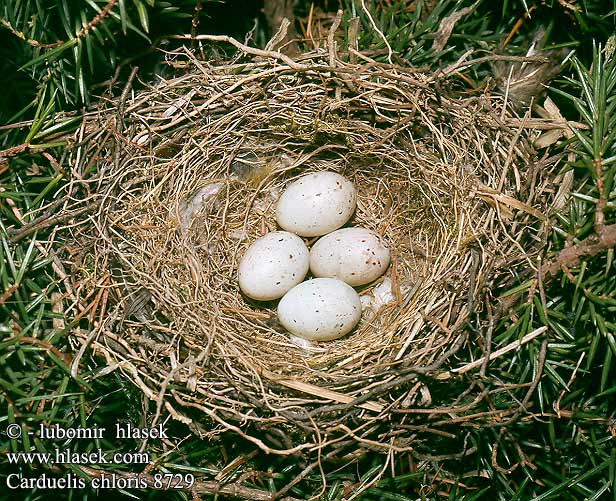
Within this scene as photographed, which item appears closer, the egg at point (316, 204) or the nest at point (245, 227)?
the nest at point (245, 227)

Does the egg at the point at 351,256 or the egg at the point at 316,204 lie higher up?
the egg at the point at 316,204

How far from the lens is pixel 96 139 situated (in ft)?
5.24

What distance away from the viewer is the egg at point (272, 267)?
1731mm

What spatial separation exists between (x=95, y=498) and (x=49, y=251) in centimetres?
58

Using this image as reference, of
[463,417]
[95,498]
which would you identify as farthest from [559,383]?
[95,498]

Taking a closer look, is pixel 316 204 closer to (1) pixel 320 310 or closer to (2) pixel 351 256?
(2) pixel 351 256

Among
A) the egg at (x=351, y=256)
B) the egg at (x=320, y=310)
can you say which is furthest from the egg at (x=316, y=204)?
the egg at (x=320, y=310)

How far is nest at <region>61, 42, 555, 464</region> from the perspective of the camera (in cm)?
146

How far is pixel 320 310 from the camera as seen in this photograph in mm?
1652

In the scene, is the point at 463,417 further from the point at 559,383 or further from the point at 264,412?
the point at 264,412

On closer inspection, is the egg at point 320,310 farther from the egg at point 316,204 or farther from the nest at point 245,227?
the egg at point 316,204

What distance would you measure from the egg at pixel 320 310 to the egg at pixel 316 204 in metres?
0.18

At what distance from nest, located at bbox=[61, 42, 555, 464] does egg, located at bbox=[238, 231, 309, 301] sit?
0.23 feet

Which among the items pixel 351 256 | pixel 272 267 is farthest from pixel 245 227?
pixel 351 256
